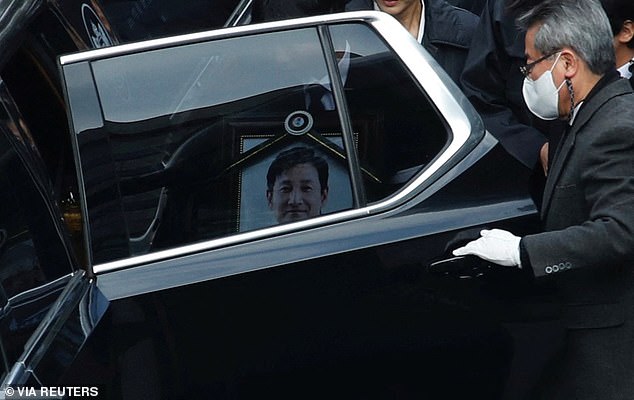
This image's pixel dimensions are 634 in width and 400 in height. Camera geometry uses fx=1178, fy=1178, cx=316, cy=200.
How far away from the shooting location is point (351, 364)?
2656 mm

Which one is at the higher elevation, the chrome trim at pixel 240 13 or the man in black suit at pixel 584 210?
the chrome trim at pixel 240 13

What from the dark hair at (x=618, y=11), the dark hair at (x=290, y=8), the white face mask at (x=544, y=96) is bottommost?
the white face mask at (x=544, y=96)

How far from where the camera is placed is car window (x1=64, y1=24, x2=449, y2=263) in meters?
2.63

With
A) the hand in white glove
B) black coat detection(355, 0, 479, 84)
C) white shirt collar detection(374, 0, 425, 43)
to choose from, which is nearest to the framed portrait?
the hand in white glove

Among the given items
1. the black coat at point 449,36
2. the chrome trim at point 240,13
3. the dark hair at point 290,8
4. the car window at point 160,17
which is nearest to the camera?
the black coat at point 449,36

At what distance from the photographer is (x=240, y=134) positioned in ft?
8.91

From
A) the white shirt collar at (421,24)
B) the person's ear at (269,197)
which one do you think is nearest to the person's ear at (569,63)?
the person's ear at (269,197)

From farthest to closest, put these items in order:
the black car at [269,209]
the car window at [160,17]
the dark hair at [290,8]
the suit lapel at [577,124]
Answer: the car window at [160,17]
the dark hair at [290,8]
the suit lapel at [577,124]
the black car at [269,209]

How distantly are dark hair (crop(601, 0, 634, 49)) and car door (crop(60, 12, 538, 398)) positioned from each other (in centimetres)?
101

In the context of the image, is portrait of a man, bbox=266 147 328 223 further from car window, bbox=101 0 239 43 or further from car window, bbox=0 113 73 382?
car window, bbox=101 0 239 43

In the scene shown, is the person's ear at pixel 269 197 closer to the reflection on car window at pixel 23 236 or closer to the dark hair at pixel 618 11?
the reflection on car window at pixel 23 236

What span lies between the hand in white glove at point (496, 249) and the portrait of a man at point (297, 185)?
347 mm

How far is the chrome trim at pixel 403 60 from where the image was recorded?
104 inches

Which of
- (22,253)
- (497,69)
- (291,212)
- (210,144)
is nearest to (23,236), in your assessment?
(22,253)
